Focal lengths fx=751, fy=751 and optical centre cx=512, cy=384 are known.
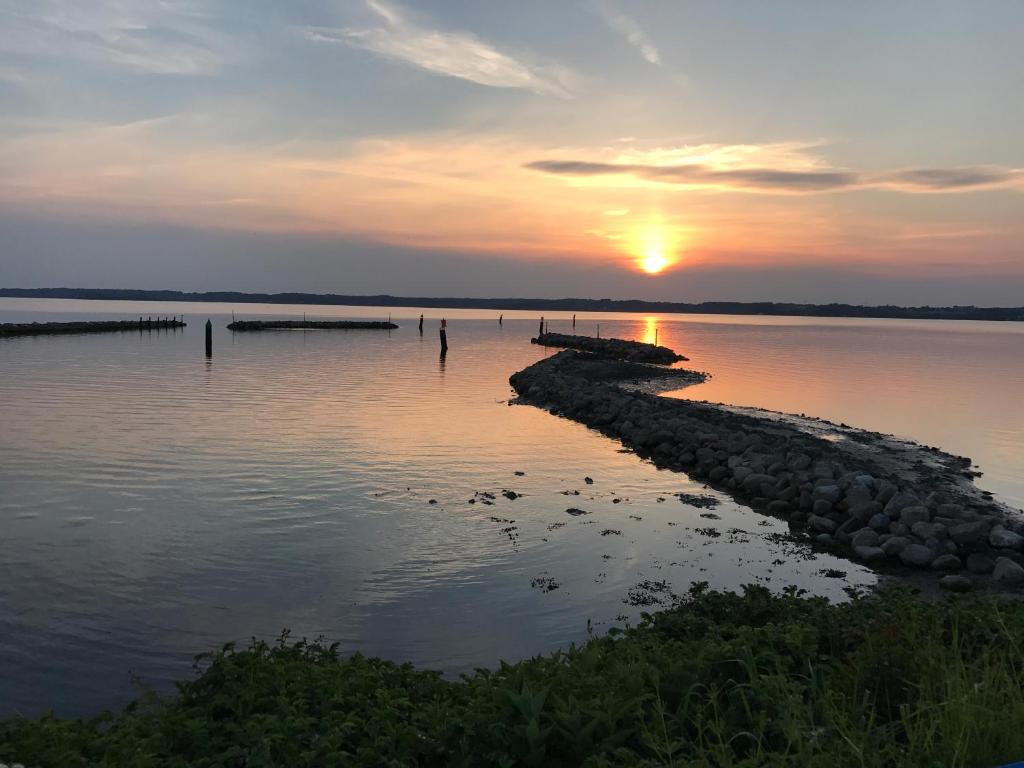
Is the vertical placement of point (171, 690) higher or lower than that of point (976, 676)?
lower

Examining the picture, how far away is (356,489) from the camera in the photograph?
15180 millimetres

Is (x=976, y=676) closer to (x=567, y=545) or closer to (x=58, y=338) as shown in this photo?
(x=567, y=545)

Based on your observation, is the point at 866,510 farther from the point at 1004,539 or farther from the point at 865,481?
the point at 1004,539

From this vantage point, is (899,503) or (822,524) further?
(822,524)

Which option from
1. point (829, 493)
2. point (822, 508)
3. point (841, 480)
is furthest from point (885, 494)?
point (841, 480)

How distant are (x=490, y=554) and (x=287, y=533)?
3.38 metres

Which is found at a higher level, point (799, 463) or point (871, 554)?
point (799, 463)

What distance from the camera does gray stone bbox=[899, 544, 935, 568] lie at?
11430mm

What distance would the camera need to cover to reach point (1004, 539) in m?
11.5

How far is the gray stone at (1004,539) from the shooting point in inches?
448

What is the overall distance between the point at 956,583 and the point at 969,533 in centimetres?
159

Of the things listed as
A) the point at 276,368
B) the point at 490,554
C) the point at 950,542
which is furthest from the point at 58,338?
the point at 950,542

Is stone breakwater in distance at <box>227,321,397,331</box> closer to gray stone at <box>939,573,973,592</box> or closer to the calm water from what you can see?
the calm water

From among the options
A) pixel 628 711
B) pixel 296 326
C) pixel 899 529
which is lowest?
pixel 296 326
